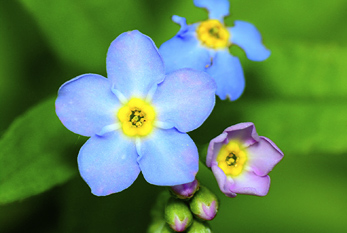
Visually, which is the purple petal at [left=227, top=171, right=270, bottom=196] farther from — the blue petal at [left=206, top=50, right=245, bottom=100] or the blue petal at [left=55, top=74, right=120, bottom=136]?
the blue petal at [left=55, top=74, right=120, bottom=136]

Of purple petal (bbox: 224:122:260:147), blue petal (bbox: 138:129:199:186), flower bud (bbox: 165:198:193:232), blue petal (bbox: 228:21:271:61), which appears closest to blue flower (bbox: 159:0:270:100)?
blue petal (bbox: 228:21:271:61)

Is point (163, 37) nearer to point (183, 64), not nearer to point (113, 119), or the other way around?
point (183, 64)

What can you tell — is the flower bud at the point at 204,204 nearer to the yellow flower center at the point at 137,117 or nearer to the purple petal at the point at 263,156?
the purple petal at the point at 263,156

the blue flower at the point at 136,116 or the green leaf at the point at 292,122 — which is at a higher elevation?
the blue flower at the point at 136,116

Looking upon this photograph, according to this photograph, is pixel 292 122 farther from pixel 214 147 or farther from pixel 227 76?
pixel 214 147

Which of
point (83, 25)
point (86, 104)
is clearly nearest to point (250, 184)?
point (86, 104)

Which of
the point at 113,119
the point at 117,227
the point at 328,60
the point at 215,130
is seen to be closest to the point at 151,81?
the point at 113,119

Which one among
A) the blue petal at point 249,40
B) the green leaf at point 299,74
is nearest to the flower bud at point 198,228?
the blue petal at point 249,40
